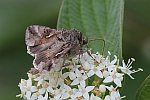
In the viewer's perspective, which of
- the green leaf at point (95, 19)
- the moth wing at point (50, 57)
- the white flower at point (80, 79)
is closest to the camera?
the moth wing at point (50, 57)

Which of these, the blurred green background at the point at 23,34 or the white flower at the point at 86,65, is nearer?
the white flower at the point at 86,65

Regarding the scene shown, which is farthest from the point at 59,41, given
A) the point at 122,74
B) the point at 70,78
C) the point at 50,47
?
the point at 122,74

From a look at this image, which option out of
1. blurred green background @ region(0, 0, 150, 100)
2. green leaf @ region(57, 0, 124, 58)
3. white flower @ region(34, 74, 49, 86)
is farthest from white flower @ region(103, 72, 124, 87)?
blurred green background @ region(0, 0, 150, 100)

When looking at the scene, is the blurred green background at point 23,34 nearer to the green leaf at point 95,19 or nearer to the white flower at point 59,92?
the green leaf at point 95,19

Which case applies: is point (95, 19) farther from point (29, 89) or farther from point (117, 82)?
point (29, 89)

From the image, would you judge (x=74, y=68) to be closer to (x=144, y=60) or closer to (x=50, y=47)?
(x=50, y=47)

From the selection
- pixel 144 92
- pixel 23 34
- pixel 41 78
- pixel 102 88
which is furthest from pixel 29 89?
pixel 23 34

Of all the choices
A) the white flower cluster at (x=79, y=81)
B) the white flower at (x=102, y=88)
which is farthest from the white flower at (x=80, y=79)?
the white flower at (x=102, y=88)
